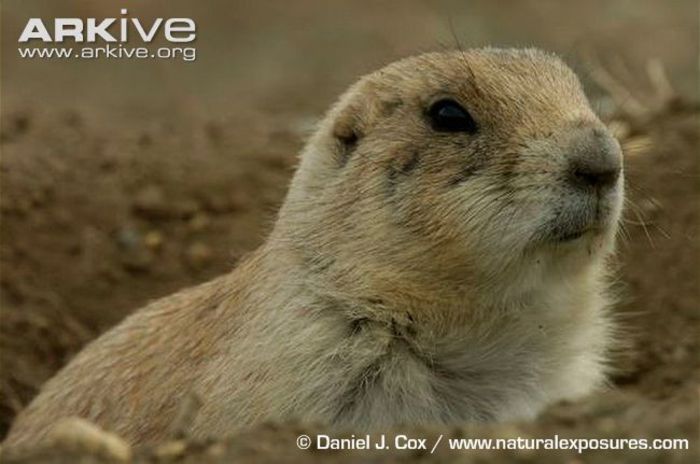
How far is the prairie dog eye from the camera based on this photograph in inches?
251

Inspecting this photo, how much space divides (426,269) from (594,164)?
808 millimetres

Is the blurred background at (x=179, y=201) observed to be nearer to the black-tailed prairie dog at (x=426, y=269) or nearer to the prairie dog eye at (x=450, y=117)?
the black-tailed prairie dog at (x=426, y=269)

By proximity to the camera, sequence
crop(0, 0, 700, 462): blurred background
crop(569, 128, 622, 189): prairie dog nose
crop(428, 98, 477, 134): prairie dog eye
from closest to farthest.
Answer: crop(569, 128, 622, 189): prairie dog nose
crop(428, 98, 477, 134): prairie dog eye
crop(0, 0, 700, 462): blurred background

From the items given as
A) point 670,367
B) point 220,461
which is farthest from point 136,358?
point 670,367

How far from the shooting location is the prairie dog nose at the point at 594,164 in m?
5.89

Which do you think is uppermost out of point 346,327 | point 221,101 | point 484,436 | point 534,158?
point 221,101

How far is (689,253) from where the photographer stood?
9.13 m

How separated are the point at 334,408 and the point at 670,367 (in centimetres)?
311

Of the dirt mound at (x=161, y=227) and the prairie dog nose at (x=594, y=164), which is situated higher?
the dirt mound at (x=161, y=227)

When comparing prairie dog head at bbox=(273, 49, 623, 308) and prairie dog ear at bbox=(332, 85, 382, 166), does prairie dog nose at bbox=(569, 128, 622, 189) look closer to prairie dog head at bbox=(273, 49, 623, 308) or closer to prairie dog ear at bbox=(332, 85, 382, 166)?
prairie dog head at bbox=(273, 49, 623, 308)

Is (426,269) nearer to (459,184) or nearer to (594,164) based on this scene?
(459,184)

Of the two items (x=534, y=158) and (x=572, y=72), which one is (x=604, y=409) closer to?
(x=534, y=158)

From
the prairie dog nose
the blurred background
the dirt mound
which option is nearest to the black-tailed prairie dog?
the prairie dog nose

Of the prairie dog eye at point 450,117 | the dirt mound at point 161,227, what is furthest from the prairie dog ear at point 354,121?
the dirt mound at point 161,227
